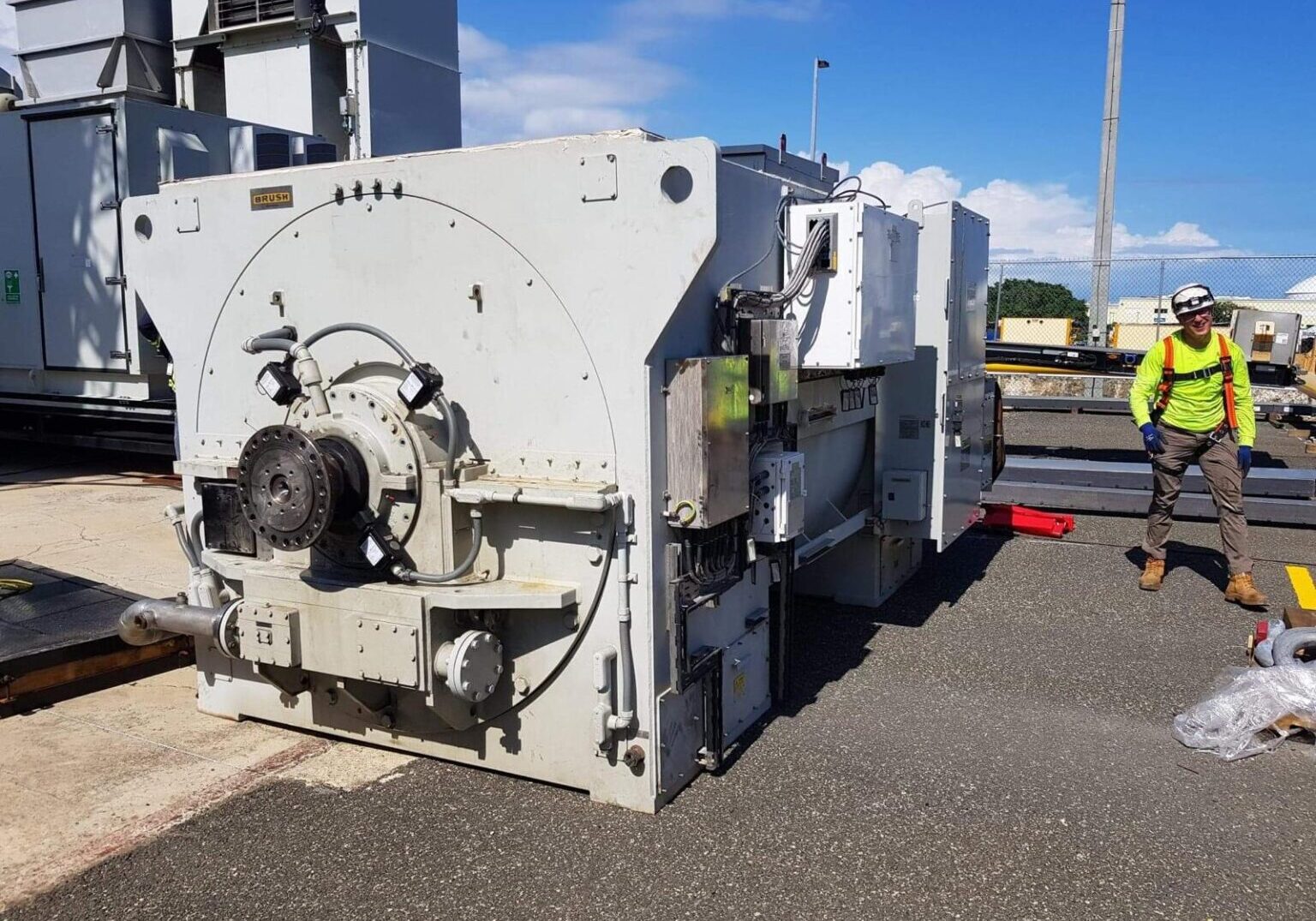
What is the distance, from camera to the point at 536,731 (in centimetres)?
363

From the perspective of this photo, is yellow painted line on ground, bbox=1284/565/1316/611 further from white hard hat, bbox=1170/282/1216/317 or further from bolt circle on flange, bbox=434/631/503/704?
bolt circle on flange, bbox=434/631/503/704

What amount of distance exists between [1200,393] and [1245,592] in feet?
3.77

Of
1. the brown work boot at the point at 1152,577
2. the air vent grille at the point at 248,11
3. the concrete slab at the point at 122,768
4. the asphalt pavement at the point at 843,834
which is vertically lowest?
the asphalt pavement at the point at 843,834

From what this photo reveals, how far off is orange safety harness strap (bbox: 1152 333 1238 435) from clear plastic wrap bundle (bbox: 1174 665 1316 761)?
2204mm

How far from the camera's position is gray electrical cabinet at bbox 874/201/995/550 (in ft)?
18.1

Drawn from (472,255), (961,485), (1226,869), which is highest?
(472,255)

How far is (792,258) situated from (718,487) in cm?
109

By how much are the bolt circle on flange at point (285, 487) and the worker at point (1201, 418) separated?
4.78m

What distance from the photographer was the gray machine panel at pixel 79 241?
8.60 meters

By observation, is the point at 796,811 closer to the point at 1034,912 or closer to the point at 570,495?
the point at 1034,912

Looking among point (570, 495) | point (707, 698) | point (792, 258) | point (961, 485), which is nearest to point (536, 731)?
point (707, 698)

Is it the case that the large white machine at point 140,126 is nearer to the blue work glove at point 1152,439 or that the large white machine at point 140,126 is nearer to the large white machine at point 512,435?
the large white machine at point 512,435

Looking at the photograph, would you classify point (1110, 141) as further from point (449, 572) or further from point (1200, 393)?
point (449, 572)

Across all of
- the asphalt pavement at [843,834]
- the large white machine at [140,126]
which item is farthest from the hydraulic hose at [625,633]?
the large white machine at [140,126]
